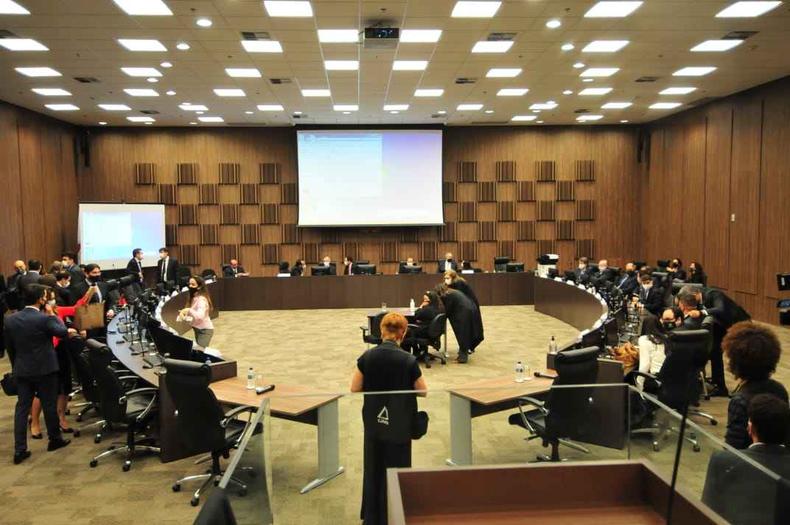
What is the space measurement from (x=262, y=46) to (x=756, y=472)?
8743 mm

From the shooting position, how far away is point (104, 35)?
Result: 27.7ft

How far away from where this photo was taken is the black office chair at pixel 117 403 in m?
4.87

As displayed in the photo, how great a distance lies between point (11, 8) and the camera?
7.31 meters

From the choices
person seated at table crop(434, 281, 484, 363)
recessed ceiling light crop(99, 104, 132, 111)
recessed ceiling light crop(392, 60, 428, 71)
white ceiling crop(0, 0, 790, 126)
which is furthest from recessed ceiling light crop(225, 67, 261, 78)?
person seated at table crop(434, 281, 484, 363)

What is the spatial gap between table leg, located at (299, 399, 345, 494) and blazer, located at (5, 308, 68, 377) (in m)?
2.56

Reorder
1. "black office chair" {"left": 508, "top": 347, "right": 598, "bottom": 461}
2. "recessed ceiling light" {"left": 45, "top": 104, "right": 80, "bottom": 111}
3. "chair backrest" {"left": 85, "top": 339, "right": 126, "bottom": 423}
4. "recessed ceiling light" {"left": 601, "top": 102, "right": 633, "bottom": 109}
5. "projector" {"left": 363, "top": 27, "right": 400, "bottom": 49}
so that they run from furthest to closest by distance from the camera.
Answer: "recessed ceiling light" {"left": 601, "top": 102, "right": 633, "bottom": 109}
"recessed ceiling light" {"left": 45, "top": 104, "right": 80, "bottom": 111}
"projector" {"left": 363, "top": 27, "right": 400, "bottom": 49}
"chair backrest" {"left": 85, "top": 339, "right": 126, "bottom": 423}
"black office chair" {"left": 508, "top": 347, "right": 598, "bottom": 461}

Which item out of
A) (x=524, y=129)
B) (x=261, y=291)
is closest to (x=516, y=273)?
(x=524, y=129)

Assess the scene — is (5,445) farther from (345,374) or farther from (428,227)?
(428,227)

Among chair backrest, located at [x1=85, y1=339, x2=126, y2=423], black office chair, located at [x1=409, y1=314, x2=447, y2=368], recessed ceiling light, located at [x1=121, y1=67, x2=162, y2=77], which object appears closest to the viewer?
chair backrest, located at [x1=85, y1=339, x2=126, y2=423]

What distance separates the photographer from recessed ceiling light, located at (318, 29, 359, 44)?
850cm

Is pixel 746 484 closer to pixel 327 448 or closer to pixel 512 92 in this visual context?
pixel 327 448

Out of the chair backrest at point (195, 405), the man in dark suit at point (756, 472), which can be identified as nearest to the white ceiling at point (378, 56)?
the chair backrest at point (195, 405)

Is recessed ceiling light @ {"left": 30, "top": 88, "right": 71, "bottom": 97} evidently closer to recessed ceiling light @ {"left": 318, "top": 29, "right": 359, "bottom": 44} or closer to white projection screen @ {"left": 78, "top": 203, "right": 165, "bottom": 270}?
white projection screen @ {"left": 78, "top": 203, "right": 165, "bottom": 270}

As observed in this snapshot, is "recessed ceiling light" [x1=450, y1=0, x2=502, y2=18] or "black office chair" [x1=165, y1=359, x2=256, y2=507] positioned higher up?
"recessed ceiling light" [x1=450, y1=0, x2=502, y2=18]
